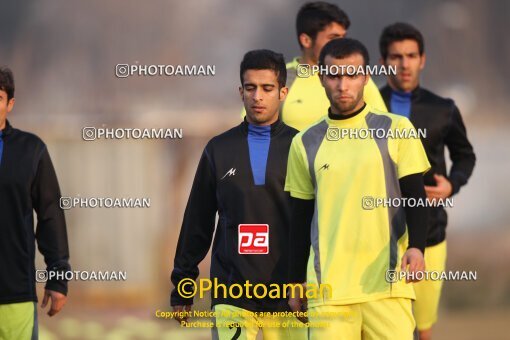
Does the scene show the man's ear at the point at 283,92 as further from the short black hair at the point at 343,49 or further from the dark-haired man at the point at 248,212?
the short black hair at the point at 343,49

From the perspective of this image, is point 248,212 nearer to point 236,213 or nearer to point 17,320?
point 236,213

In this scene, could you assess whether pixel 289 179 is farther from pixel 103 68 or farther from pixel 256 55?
pixel 103 68

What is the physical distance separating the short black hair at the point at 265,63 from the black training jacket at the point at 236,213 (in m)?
0.25

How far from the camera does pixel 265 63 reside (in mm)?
7422

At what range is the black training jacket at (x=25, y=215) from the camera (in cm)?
745

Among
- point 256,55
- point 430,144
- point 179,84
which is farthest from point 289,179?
point 179,84

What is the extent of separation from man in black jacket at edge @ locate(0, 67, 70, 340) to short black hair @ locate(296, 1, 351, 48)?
1802 millimetres

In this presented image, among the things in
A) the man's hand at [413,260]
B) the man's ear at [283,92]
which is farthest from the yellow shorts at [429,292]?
the man's hand at [413,260]

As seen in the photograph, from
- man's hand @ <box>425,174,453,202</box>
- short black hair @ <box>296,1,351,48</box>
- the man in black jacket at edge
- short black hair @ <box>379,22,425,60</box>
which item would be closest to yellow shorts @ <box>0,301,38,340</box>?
the man in black jacket at edge

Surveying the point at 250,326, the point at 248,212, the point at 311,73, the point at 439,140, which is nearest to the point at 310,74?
the point at 311,73

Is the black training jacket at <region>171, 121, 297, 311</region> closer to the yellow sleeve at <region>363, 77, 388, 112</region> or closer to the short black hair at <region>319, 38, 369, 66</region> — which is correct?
the yellow sleeve at <region>363, 77, 388, 112</region>

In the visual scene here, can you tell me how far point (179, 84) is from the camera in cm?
1107

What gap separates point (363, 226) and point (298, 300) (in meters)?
0.48

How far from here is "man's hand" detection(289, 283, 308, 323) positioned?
22.0 feet
